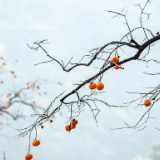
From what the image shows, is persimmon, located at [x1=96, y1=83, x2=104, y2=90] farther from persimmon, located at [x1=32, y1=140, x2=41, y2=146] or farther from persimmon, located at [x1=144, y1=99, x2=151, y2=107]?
persimmon, located at [x1=32, y1=140, x2=41, y2=146]

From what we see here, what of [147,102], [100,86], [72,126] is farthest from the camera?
[147,102]

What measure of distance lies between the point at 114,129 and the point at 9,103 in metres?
5.87

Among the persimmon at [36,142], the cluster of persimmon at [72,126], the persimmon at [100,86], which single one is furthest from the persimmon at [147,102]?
the persimmon at [36,142]

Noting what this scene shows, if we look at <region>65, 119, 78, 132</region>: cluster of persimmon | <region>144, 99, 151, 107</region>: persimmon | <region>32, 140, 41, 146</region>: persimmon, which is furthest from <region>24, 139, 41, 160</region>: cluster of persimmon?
<region>144, 99, 151, 107</region>: persimmon

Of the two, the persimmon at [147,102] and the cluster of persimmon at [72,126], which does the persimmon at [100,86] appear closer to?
the cluster of persimmon at [72,126]

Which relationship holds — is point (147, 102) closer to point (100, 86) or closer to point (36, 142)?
point (100, 86)

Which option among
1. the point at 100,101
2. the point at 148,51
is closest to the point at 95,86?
the point at 100,101

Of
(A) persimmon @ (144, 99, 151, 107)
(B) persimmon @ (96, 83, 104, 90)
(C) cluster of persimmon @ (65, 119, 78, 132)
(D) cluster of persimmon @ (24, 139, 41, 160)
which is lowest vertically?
(D) cluster of persimmon @ (24, 139, 41, 160)

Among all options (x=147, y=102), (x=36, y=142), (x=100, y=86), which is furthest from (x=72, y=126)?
(x=147, y=102)

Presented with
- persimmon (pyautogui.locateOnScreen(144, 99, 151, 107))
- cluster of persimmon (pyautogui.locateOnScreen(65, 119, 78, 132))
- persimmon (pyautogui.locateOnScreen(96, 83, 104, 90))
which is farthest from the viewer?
persimmon (pyautogui.locateOnScreen(144, 99, 151, 107))

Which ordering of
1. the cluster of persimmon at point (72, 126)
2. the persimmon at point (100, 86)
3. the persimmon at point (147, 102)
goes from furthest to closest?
the persimmon at point (147, 102) → the cluster of persimmon at point (72, 126) → the persimmon at point (100, 86)

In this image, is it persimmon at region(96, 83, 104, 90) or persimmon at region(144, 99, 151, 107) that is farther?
persimmon at region(144, 99, 151, 107)

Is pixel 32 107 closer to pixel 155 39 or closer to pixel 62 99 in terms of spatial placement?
pixel 62 99

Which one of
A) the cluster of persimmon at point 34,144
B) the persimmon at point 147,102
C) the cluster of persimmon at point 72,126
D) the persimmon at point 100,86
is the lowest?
the cluster of persimmon at point 34,144
